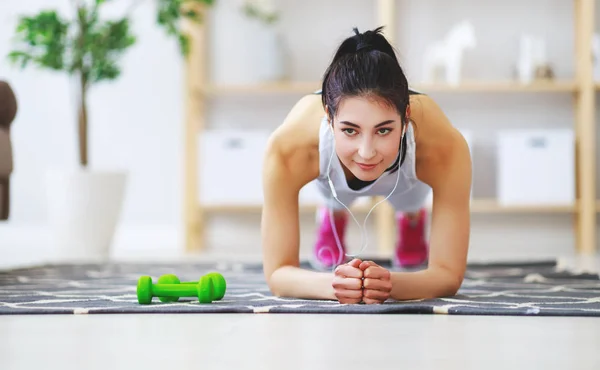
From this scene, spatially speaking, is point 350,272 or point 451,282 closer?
point 350,272

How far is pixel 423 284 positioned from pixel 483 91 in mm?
2480

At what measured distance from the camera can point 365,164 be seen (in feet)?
4.59

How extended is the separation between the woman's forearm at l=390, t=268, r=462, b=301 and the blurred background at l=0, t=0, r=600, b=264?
2.02 m

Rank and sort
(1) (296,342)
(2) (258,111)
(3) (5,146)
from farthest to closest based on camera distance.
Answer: (2) (258,111)
(3) (5,146)
(1) (296,342)

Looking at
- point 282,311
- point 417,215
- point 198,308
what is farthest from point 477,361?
point 417,215

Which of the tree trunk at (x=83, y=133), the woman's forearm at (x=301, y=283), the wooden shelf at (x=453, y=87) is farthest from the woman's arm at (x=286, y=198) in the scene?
the wooden shelf at (x=453, y=87)

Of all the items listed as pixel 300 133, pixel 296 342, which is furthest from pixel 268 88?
pixel 296 342

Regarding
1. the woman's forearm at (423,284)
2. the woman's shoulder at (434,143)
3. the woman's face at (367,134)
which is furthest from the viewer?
the woman's shoulder at (434,143)

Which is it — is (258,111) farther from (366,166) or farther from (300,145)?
(366,166)

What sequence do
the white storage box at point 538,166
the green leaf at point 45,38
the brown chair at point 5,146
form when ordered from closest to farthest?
the brown chair at point 5,146
the green leaf at point 45,38
the white storage box at point 538,166

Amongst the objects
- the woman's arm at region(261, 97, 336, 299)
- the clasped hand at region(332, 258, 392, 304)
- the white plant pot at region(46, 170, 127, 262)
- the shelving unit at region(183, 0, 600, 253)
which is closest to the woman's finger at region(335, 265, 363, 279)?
the clasped hand at region(332, 258, 392, 304)

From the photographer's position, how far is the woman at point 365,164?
1382 mm

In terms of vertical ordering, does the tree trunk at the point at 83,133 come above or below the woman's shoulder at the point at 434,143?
above

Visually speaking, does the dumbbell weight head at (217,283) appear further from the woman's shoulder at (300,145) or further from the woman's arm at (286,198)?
the woman's shoulder at (300,145)
